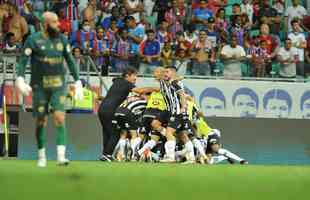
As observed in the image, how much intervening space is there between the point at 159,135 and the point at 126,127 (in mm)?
756

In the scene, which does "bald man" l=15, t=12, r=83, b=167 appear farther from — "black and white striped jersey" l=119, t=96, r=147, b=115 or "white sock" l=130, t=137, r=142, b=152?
"black and white striped jersey" l=119, t=96, r=147, b=115

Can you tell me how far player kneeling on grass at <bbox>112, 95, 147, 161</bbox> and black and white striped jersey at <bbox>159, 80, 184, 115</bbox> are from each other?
1.26m

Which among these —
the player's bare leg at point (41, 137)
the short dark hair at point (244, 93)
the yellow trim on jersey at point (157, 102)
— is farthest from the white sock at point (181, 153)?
the player's bare leg at point (41, 137)

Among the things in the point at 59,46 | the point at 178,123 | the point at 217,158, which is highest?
the point at 59,46

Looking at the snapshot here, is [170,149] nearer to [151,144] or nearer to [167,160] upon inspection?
[167,160]

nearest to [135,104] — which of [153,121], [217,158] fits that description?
[153,121]

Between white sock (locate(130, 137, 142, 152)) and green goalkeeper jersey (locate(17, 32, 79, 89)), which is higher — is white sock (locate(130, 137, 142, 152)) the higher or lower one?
the lower one

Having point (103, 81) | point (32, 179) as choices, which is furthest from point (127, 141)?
point (32, 179)

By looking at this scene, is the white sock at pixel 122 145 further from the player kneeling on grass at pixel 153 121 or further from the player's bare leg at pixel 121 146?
the player kneeling on grass at pixel 153 121

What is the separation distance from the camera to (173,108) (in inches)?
736

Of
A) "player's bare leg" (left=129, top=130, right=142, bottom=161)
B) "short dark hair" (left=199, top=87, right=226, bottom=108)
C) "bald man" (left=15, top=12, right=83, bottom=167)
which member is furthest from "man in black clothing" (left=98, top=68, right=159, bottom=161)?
"bald man" (left=15, top=12, right=83, bottom=167)

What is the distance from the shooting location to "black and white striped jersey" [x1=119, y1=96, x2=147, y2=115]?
19875 millimetres

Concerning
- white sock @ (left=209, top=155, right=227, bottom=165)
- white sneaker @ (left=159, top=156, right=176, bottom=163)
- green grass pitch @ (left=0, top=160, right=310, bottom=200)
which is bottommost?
white sock @ (left=209, top=155, right=227, bottom=165)

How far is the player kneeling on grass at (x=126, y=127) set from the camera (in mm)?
19609
